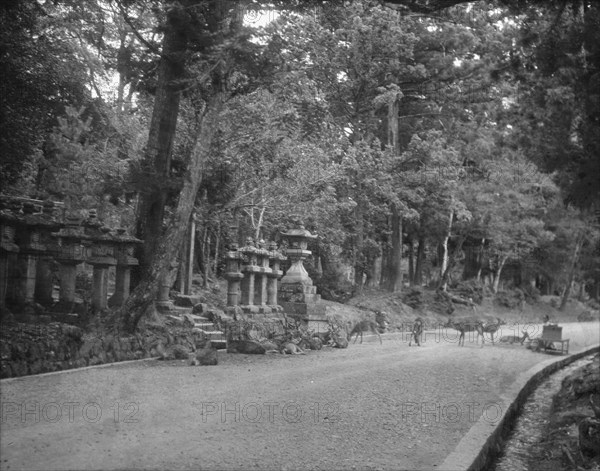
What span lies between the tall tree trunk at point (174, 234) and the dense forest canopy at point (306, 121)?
36 millimetres

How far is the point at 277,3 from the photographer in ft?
22.3

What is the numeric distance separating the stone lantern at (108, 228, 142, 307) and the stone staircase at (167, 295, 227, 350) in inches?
40.0

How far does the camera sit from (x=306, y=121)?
15.9m

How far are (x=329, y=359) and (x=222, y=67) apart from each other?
5.70m

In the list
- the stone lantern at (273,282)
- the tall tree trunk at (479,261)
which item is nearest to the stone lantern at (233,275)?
the stone lantern at (273,282)

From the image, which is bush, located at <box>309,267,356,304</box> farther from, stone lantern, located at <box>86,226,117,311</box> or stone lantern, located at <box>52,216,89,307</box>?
stone lantern, located at <box>52,216,89,307</box>

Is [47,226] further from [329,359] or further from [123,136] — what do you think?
[123,136]

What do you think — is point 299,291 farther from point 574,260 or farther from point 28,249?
point 574,260

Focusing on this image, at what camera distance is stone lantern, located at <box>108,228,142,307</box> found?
36.5 feet

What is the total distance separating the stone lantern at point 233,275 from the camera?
13867mm

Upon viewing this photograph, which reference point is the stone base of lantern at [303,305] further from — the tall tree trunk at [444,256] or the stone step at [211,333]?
the tall tree trunk at [444,256]

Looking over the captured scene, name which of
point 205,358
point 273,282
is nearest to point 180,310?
point 205,358

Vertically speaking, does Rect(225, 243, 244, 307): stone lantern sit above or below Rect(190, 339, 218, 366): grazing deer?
above

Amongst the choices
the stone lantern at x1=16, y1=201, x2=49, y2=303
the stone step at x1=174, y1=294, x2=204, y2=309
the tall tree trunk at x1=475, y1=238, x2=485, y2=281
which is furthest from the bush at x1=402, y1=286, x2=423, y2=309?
the stone lantern at x1=16, y1=201, x2=49, y2=303
